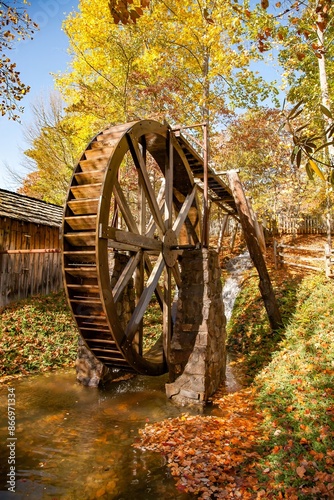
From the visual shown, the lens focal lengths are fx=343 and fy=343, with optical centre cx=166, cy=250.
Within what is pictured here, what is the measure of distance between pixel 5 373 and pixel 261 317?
20.6 ft

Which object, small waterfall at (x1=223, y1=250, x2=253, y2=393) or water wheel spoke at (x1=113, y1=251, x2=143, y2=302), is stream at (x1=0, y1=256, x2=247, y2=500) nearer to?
small waterfall at (x1=223, y1=250, x2=253, y2=393)

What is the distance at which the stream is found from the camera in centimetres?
352

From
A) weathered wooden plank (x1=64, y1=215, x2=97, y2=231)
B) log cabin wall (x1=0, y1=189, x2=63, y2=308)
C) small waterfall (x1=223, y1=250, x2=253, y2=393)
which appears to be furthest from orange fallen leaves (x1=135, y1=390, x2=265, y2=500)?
log cabin wall (x1=0, y1=189, x2=63, y2=308)

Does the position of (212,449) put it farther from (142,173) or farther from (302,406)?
(142,173)

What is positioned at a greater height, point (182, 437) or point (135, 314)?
point (135, 314)

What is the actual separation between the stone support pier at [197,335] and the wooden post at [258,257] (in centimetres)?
186

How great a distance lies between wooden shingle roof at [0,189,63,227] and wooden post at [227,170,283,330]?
20.3ft

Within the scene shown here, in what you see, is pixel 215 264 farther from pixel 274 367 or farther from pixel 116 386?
pixel 116 386

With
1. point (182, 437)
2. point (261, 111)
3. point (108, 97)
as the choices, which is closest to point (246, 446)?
point (182, 437)

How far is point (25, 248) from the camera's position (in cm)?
1050

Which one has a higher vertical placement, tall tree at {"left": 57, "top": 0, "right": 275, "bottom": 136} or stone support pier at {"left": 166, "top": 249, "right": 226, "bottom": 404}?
tall tree at {"left": 57, "top": 0, "right": 275, "bottom": 136}

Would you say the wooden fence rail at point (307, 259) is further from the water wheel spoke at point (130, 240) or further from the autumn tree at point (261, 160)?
the water wheel spoke at point (130, 240)

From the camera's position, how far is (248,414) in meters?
5.11

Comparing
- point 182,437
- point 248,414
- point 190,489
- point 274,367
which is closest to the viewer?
point 190,489
